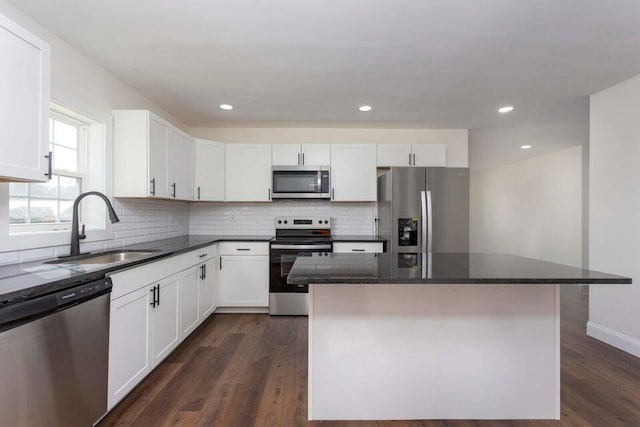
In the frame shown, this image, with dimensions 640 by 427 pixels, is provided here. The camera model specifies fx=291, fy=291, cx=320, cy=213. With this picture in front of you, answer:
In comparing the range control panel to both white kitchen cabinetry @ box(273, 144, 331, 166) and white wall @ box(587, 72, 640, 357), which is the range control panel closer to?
white kitchen cabinetry @ box(273, 144, 331, 166)

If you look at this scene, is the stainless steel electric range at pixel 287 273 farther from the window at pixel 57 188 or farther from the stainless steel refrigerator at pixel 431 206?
the window at pixel 57 188

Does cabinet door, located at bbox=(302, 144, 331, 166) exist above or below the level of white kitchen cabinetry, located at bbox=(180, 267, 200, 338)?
above

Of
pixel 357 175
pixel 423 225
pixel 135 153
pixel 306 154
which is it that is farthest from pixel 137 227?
pixel 423 225

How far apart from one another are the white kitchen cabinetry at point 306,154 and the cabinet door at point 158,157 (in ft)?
4.33

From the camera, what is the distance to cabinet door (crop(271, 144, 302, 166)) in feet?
12.3

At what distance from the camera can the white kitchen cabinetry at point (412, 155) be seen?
3793mm

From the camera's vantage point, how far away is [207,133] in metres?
4.04

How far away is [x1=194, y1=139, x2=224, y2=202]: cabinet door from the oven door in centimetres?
107

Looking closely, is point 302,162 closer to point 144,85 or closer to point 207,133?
point 207,133

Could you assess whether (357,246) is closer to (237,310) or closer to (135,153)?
(237,310)

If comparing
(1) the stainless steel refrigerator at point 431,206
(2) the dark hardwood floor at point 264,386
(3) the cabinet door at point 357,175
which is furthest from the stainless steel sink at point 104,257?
(1) the stainless steel refrigerator at point 431,206

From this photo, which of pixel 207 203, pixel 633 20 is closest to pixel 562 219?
pixel 633 20

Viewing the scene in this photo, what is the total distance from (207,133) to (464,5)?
3.37 m

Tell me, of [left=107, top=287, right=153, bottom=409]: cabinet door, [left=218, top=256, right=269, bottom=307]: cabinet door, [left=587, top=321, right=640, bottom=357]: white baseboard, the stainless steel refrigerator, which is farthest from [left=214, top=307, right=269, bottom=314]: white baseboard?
[left=587, top=321, right=640, bottom=357]: white baseboard
